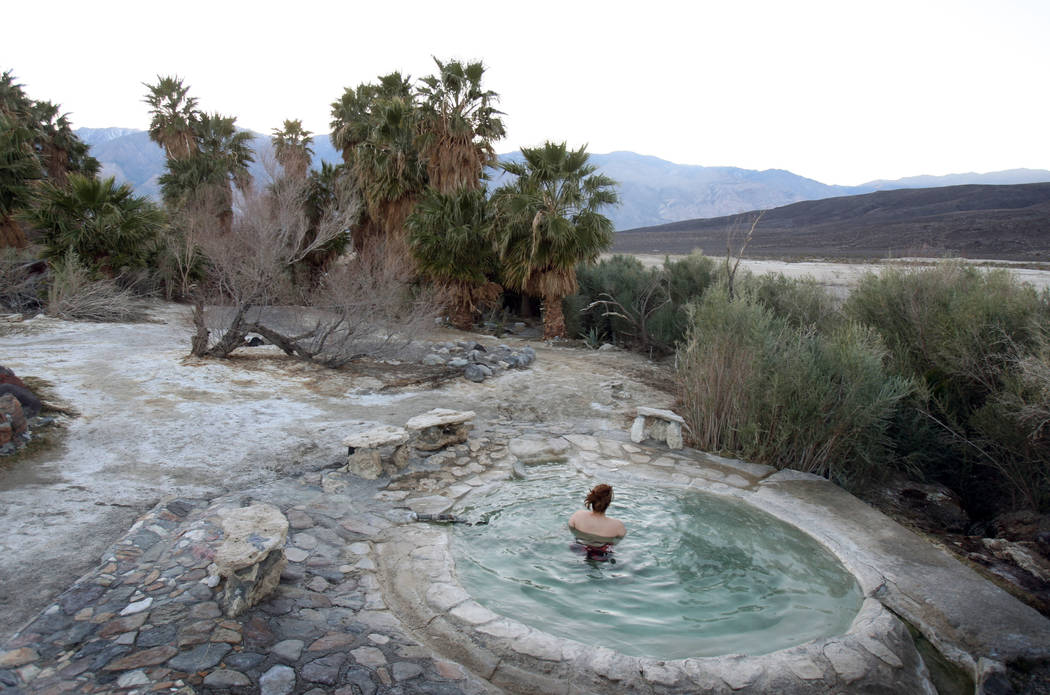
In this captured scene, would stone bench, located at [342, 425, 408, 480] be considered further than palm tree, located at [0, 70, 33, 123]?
No

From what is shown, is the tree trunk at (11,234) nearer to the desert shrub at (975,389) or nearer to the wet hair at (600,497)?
the wet hair at (600,497)

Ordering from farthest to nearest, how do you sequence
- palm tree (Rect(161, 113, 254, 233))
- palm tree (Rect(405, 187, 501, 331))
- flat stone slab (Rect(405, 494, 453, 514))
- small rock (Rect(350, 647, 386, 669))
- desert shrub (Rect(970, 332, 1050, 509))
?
palm tree (Rect(161, 113, 254, 233))
palm tree (Rect(405, 187, 501, 331))
desert shrub (Rect(970, 332, 1050, 509))
flat stone slab (Rect(405, 494, 453, 514))
small rock (Rect(350, 647, 386, 669))

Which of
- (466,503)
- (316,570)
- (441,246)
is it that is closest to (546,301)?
(441,246)

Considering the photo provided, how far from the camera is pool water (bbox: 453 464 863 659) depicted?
3.92 meters

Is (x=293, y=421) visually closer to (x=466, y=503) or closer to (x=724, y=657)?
(x=466, y=503)

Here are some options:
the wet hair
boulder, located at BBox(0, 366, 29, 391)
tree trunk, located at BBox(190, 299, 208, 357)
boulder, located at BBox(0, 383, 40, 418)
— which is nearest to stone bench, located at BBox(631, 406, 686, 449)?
the wet hair

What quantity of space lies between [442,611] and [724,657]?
1605mm

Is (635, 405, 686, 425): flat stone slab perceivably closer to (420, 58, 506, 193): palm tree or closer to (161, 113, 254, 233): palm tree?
(420, 58, 506, 193): palm tree

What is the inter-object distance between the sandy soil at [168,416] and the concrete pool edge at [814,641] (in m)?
2.00

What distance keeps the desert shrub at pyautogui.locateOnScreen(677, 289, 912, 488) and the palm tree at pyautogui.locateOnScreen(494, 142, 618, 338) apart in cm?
742

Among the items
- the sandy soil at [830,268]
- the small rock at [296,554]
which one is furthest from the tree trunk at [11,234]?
the sandy soil at [830,268]

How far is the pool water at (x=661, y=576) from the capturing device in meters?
3.92

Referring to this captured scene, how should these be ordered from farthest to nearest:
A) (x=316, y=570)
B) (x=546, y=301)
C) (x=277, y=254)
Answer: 1. (x=546, y=301)
2. (x=277, y=254)
3. (x=316, y=570)

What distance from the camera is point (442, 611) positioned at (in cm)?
382
